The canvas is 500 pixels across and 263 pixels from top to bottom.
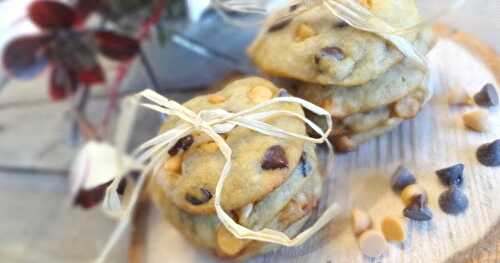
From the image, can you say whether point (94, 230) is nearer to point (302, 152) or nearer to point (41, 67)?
point (41, 67)

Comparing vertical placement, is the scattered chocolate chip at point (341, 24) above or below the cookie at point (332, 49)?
above

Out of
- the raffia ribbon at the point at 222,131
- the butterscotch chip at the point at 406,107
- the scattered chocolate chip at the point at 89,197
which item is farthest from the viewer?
the scattered chocolate chip at the point at 89,197

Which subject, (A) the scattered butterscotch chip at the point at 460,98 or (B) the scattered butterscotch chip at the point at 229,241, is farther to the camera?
(A) the scattered butterscotch chip at the point at 460,98

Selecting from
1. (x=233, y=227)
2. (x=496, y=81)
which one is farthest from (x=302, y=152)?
(x=496, y=81)

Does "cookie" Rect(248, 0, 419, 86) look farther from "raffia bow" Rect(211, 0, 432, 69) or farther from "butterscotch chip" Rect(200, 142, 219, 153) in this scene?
"butterscotch chip" Rect(200, 142, 219, 153)

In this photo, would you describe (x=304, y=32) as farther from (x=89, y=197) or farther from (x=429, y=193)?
(x=89, y=197)

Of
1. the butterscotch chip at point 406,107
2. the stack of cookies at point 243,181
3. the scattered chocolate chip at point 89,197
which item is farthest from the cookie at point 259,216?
the scattered chocolate chip at point 89,197

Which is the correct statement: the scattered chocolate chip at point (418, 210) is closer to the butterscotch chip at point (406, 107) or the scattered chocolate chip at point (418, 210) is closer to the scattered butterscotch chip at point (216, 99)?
the butterscotch chip at point (406, 107)
